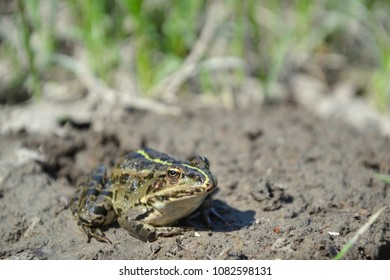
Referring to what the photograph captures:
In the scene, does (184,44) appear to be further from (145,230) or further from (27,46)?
(145,230)

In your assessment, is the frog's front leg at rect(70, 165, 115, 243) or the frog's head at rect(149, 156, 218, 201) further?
the frog's front leg at rect(70, 165, 115, 243)

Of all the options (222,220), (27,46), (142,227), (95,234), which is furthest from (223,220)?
(27,46)

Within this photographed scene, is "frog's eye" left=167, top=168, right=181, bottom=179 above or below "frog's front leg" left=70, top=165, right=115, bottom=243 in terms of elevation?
above

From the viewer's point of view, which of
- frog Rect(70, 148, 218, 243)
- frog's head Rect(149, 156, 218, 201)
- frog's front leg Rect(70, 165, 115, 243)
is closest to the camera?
frog's head Rect(149, 156, 218, 201)

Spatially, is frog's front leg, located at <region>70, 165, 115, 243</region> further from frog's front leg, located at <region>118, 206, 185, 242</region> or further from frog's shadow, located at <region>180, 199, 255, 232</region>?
frog's shadow, located at <region>180, 199, 255, 232</region>

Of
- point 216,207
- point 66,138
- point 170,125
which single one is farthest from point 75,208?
point 170,125

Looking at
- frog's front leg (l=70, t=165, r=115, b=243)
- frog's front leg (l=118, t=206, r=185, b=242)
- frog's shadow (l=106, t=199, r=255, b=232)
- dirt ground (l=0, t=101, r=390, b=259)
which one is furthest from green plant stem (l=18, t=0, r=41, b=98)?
frog's front leg (l=118, t=206, r=185, b=242)

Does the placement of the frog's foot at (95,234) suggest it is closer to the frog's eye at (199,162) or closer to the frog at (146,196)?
the frog at (146,196)

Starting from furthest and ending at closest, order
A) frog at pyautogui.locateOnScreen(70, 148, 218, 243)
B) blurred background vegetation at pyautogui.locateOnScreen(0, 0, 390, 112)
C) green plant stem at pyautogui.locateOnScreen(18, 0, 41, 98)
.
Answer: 1. blurred background vegetation at pyautogui.locateOnScreen(0, 0, 390, 112)
2. green plant stem at pyautogui.locateOnScreen(18, 0, 41, 98)
3. frog at pyautogui.locateOnScreen(70, 148, 218, 243)
